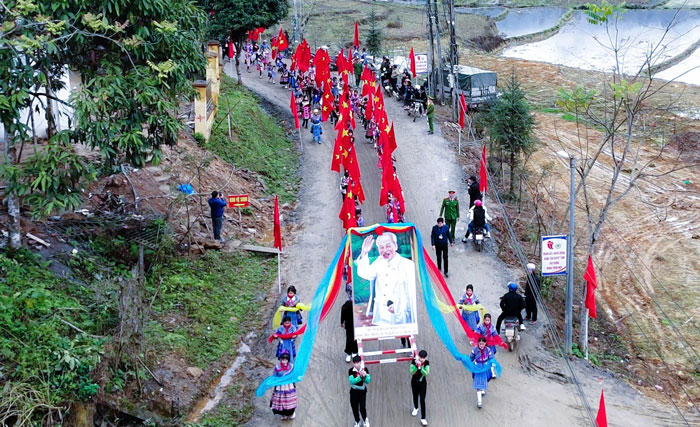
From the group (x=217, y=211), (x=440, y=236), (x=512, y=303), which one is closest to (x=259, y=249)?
(x=217, y=211)

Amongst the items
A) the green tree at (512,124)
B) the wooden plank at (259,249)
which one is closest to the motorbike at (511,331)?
the wooden plank at (259,249)

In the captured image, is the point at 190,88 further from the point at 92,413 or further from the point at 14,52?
the point at 92,413

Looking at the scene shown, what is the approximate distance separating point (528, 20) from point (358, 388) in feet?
228

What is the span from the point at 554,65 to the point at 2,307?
43910 millimetres

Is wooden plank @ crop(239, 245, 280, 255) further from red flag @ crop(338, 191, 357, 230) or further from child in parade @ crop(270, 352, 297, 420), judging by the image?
child in parade @ crop(270, 352, 297, 420)

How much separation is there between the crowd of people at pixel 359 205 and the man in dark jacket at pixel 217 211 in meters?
3.10

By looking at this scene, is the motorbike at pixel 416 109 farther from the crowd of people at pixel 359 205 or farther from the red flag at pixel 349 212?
the red flag at pixel 349 212

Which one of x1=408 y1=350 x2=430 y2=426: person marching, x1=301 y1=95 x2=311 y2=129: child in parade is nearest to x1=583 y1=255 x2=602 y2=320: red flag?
x1=408 y1=350 x2=430 y2=426: person marching

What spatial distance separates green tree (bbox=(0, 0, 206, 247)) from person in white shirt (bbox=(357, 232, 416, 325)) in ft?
17.7

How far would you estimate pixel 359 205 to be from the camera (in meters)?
22.5

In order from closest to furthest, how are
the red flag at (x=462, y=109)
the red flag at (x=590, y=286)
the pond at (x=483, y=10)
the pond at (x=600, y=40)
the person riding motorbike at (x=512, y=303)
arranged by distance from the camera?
the person riding motorbike at (x=512, y=303)
the red flag at (x=590, y=286)
the red flag at (x=462, y=109)
the pond at (x=600, y=40)
the pond at (x=483, y=10)

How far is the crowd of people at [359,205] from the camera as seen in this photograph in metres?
12.6

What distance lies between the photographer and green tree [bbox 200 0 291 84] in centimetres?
3522

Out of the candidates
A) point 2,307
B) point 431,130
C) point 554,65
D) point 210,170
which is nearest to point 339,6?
point 554,65
